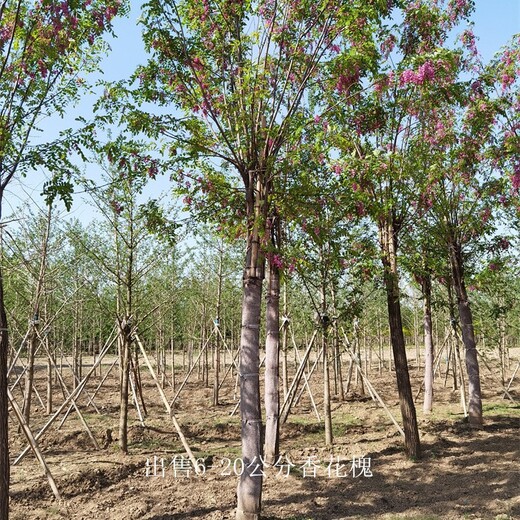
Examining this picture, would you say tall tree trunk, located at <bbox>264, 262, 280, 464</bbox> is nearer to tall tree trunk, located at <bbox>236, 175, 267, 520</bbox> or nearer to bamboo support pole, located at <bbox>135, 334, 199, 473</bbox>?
bamboo support pole, located at <bbox>135, 334, 199, 473</bbox>

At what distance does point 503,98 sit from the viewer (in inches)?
397

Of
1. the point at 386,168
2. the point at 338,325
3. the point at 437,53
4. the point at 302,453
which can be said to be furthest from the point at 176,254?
the point at 437,53

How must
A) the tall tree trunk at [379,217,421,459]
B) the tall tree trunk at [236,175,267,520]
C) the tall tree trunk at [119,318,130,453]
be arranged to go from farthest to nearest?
the tall tree trunk at [119,318,130,453]
the tall tree trunk at [379,217,421,459]
the tall tree trunk at [236,175,267,520]

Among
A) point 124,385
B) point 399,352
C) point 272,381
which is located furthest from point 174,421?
point 399,352

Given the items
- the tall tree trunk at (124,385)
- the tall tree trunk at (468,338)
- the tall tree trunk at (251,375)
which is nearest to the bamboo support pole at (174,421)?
the tall tree trunk at (124,385)

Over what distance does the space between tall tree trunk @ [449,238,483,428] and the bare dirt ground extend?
455mm

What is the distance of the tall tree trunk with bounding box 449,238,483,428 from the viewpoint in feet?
38.5

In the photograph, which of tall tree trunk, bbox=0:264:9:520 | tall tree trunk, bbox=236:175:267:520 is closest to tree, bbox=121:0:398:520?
tall tree trunk, bbox=236:175:267:520

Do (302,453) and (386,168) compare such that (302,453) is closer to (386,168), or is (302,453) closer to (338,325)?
(338,325)

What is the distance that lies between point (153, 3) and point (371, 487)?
24.1 ft

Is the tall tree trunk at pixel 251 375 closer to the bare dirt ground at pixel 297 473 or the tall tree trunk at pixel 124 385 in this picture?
the bare dirt ground at pixel 297 473

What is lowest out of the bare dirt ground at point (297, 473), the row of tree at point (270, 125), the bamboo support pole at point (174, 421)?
the bare dirt ground at point (297, 473)

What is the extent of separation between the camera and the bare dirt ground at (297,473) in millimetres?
6809

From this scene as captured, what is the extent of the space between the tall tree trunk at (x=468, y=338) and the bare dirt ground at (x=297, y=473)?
0.45m
